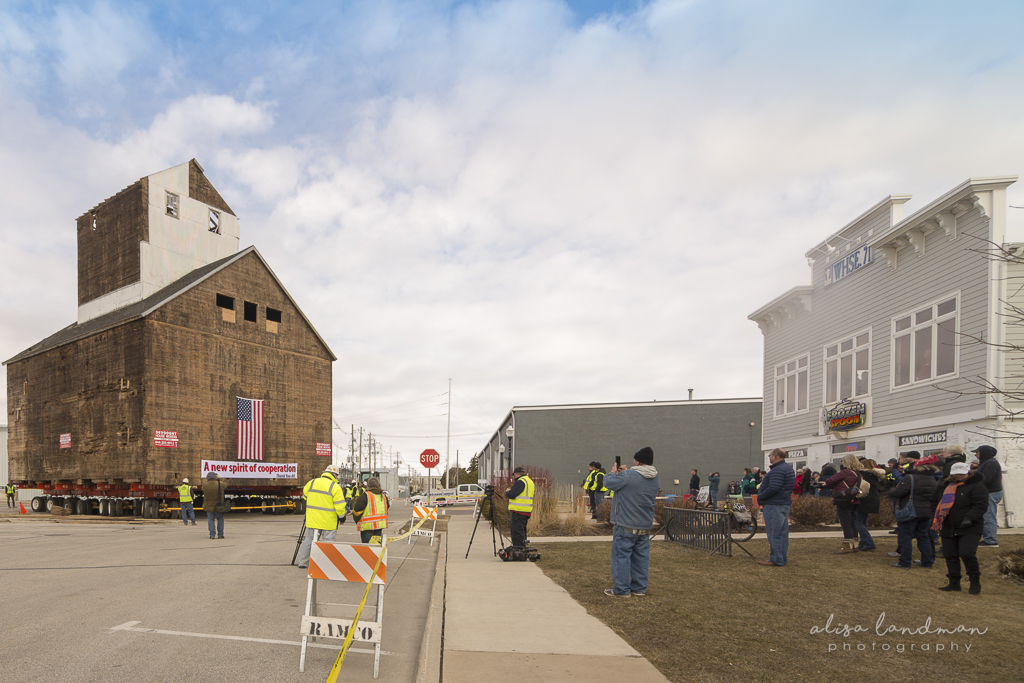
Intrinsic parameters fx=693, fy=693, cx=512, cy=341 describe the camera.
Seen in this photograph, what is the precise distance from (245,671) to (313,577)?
0.81 metres

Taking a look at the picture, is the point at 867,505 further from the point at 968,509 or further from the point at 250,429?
the point at 250,429

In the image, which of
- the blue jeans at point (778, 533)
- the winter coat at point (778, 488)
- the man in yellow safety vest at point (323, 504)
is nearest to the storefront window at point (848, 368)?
the winter coat at point (778, 488)

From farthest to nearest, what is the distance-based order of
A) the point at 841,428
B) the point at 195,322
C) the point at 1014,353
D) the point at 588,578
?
the point at 195,322
the point at 841,428
the point at 1014,353
the point at 588,578

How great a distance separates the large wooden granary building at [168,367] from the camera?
26.5 m

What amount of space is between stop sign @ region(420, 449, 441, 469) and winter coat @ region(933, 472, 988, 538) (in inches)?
814

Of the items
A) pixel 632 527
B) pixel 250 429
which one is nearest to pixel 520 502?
pixel 632 527

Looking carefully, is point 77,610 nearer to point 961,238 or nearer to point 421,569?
point 421,569

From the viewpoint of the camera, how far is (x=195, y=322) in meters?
28.2

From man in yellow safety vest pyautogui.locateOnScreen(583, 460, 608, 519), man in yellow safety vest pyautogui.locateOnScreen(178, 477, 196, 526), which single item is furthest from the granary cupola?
man in yellow safety vest pyautogui.locateOnScreen(583, 460, 608, 519)

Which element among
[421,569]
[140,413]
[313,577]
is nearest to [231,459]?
[140,413]

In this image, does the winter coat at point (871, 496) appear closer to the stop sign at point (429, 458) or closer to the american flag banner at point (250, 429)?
the stop sign at point (429, 458)

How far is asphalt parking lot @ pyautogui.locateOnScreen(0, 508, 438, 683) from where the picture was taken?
5.36m

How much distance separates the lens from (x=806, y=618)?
270 inches

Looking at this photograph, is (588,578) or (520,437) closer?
(588,578)
